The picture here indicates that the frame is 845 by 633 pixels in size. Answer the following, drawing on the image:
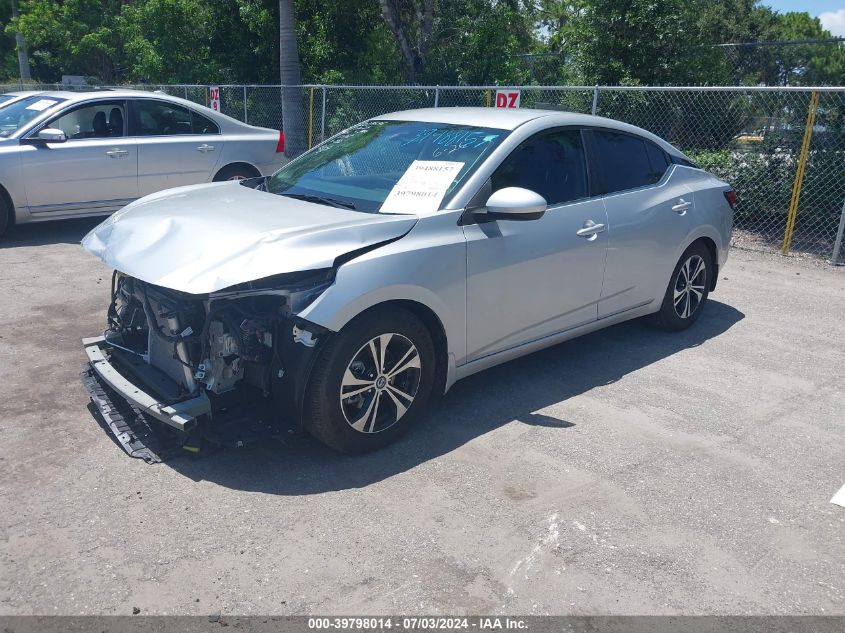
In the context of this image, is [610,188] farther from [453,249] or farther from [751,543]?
[751,543]

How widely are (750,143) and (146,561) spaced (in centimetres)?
995

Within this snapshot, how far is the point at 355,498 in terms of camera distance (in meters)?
3.78

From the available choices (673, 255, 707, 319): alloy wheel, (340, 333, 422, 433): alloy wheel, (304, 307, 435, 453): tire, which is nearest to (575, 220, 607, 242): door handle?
(673, 255, 707, 319): alloy wheel

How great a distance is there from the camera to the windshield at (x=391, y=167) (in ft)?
14.8

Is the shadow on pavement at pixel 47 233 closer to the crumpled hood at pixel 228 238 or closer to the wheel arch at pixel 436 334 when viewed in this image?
the crumpled hood at pixel 228 238

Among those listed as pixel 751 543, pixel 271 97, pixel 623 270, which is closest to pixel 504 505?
pixel 751 543

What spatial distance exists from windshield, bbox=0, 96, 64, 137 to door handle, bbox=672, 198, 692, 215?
23.6ft

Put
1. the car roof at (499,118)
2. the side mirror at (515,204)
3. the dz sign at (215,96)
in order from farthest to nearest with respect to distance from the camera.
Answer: the dz sign at (215,96)
the car roof at (499,118)
the side mirror at (515,204)

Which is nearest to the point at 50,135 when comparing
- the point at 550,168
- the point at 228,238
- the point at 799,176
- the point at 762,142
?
the point at 228,238

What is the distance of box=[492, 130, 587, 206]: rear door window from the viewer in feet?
15.4

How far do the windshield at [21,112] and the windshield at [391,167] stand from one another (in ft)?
16.8

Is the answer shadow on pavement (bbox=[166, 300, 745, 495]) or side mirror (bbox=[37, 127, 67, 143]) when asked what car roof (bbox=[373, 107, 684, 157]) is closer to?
shadow on pavement (bbox=[166, 300, 745, 495])

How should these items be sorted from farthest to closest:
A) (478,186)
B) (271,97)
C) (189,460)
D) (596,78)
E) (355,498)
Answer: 1. (271,97)
2. (596,78)
3. (478,186)
4. (189,460)
5. (355,498)

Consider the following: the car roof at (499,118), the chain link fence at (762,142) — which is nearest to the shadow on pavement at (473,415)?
the car roof at (499,118)
